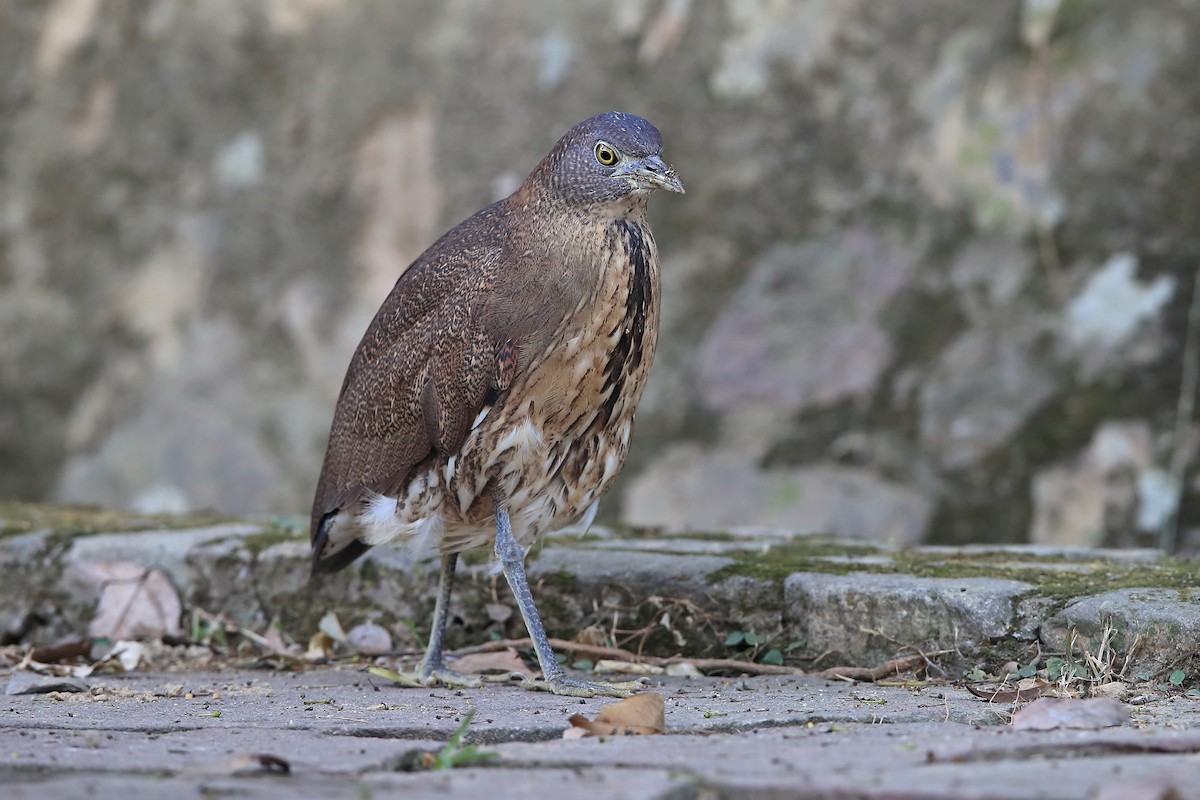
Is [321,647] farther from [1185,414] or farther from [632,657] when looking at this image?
[1185,414]

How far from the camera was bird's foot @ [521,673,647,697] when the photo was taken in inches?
136

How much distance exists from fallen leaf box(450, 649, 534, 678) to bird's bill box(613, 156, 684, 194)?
1.33 m

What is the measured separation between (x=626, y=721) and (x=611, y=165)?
1549 mm

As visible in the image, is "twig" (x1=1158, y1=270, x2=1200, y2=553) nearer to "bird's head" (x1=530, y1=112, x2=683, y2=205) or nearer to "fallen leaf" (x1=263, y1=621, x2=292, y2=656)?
"bird's head" (x1=530, y1=112, x2=683, y2=205)

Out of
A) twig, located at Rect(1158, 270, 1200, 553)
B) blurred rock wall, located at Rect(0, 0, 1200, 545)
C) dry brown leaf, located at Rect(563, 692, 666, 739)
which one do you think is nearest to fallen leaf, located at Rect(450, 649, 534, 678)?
dry brown leaf, located at Rect(563, 692, 666, 739)

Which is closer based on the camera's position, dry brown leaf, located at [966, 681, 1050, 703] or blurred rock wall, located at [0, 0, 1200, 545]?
dry brown leaf, located at [966, 681, 1050, 703]

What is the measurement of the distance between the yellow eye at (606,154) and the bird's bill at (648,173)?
0.10 feet

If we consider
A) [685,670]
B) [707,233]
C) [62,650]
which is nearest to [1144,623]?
[685,670]

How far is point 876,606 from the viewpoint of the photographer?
3703mm

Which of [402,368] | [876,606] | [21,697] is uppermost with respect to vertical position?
[402,368]

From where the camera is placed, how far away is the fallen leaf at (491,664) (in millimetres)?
4047

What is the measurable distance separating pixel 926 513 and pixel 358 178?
3.70 metres

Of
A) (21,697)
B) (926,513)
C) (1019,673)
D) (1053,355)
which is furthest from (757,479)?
(21,697)

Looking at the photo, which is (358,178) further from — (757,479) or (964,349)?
(964,349)
